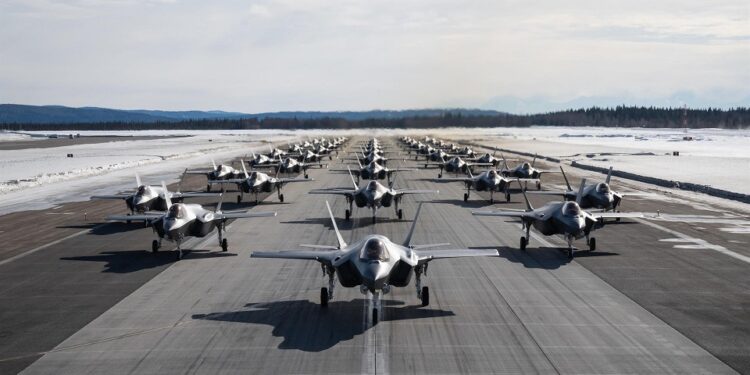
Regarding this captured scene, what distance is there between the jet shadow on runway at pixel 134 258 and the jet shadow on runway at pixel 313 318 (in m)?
8.78

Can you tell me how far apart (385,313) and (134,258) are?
48.3 feet

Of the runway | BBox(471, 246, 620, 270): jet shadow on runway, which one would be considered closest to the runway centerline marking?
the runway

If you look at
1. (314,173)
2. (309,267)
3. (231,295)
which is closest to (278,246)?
(309,267)

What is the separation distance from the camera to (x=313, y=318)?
2025 cm

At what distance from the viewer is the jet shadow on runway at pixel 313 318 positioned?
1823cm

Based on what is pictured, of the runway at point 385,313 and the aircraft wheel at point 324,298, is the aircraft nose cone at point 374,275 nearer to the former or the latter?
the runway at point 385,313

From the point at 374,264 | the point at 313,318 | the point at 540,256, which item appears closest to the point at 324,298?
the point at 313,318

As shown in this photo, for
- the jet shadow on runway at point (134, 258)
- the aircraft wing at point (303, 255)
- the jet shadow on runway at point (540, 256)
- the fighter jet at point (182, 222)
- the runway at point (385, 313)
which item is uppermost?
the aircraft wing at point (303, 255)

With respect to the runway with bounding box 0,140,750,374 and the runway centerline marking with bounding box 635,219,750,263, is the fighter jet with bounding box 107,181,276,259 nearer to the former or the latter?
the runway with bounding box 0,140,750,374

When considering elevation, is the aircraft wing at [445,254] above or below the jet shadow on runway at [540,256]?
above

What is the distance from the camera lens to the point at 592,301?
22.4 metres

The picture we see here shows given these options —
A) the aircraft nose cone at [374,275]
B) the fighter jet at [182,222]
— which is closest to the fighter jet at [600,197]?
the fighter jet at [182,222]

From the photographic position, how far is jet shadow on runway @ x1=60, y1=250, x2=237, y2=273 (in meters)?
28.3

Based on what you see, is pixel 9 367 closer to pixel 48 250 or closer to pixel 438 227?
pixel 48 250
